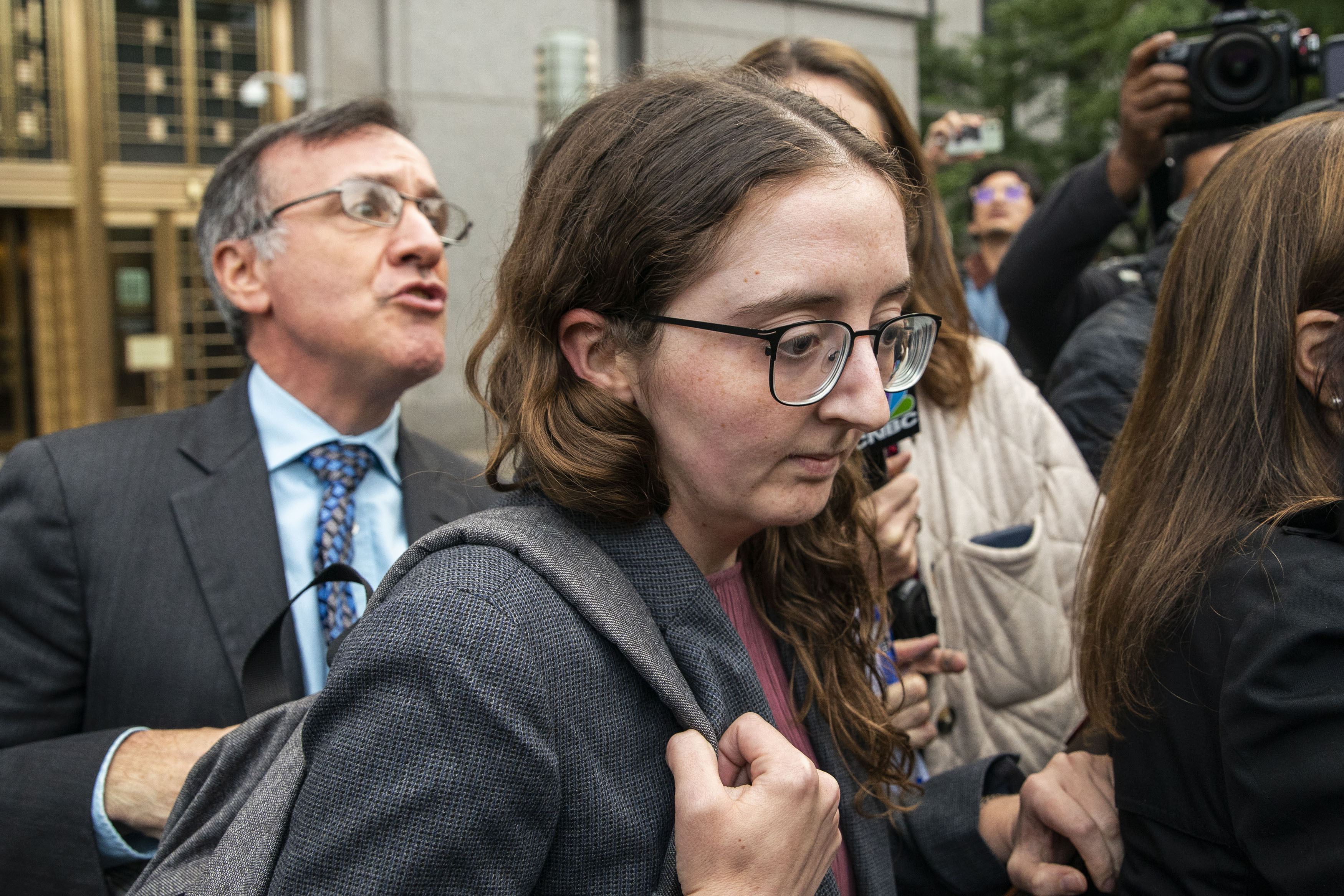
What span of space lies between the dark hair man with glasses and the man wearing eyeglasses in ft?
12.8

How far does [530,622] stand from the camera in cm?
108

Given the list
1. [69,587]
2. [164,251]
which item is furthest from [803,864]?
[164,251]

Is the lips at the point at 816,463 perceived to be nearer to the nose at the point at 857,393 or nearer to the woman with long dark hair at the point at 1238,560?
the nose at the point at 857,393

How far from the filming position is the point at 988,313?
5.82m

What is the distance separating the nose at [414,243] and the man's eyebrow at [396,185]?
0.16 ft

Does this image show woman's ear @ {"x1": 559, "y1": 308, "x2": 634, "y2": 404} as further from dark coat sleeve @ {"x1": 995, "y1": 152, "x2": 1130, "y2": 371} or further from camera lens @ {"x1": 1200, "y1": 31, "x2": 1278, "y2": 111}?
camera lens @ {"x1": 1200, "y1": 31, "x2": 1278, "y2": 111}

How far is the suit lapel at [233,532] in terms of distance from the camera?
1935mm

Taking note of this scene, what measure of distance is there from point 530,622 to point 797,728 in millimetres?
532

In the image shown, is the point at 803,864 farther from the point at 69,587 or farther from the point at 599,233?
the point at 69,587

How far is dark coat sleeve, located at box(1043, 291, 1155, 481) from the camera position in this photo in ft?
8.14

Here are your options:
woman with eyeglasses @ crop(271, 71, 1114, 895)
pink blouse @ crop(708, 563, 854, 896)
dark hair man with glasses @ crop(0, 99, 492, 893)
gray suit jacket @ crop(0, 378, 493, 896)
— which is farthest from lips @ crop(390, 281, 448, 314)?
pink blouse @ crop(708, 563, 854, 896)

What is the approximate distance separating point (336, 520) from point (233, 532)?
0.68 ft

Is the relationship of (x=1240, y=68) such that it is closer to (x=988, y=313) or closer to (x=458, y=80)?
(x=988, y=313)

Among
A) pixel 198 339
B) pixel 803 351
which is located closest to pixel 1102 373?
pixel 803 351
